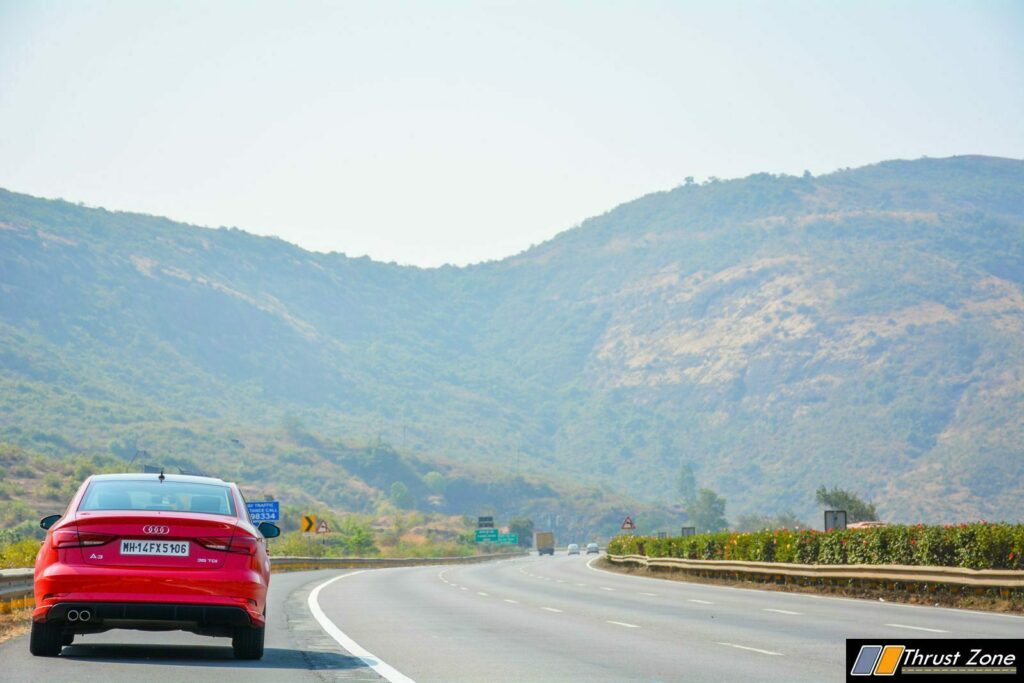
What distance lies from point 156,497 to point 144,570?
1.08 m

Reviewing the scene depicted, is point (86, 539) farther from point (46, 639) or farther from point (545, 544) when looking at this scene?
point (545, 544)

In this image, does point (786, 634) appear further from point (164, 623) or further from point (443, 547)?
point (443, 547)

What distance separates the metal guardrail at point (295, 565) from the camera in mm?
20234

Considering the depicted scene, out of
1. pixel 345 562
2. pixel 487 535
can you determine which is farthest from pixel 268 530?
pixel 487 535

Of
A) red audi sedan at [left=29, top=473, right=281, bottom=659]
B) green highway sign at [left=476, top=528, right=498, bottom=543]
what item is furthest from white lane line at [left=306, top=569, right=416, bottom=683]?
green highway sign at [left=476, top=528, right=498, bottom=543]

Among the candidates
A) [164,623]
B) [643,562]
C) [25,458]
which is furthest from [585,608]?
[25,458]

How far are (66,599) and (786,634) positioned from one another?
993cm

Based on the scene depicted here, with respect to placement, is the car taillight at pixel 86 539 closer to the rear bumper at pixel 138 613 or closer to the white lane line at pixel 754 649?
the rear bumper at pixel 138 613

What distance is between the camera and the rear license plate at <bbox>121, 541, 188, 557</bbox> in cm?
1358

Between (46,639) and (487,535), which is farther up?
(487,535)

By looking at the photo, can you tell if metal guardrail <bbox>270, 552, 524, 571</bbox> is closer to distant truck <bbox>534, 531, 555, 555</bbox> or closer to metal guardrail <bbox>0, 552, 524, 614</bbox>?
metal guardrail <bbox>0, 552, 524, 614</bbox>

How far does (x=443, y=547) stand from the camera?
510 feet

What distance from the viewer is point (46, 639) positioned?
1444cm

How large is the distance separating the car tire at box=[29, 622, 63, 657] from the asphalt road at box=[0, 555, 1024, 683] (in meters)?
0.11
